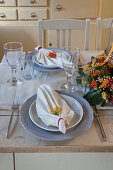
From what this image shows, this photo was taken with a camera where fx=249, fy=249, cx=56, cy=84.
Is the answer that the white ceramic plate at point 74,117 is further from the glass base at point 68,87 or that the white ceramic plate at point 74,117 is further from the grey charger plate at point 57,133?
the glass base at point 68,87

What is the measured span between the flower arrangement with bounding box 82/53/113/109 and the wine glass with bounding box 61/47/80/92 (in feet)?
0.21

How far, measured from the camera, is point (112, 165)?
0.88 metres

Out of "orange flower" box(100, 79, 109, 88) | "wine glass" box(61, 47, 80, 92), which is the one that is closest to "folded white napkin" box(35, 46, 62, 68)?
"wine glass" box(61, 47, 80, 92)

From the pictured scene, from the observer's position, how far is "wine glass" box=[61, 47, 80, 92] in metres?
1.04

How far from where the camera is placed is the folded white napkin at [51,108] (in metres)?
0.79

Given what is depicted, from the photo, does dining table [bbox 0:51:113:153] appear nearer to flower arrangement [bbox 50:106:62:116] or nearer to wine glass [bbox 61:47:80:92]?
flower arrangement [bbox 50:106:62:116]

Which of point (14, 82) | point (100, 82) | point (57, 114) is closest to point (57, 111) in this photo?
point (57, 114)

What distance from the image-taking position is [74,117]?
2.82 feet

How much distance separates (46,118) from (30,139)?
0.28ft

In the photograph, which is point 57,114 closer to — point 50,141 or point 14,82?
point 50,141

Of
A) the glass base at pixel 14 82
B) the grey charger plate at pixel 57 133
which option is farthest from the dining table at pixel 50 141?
the glass base at pixel 14 82

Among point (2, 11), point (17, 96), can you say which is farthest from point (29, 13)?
point (17, 96)

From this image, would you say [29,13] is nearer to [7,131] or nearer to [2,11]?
[2,11]

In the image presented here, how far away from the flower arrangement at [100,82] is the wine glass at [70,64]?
2.6 inches
